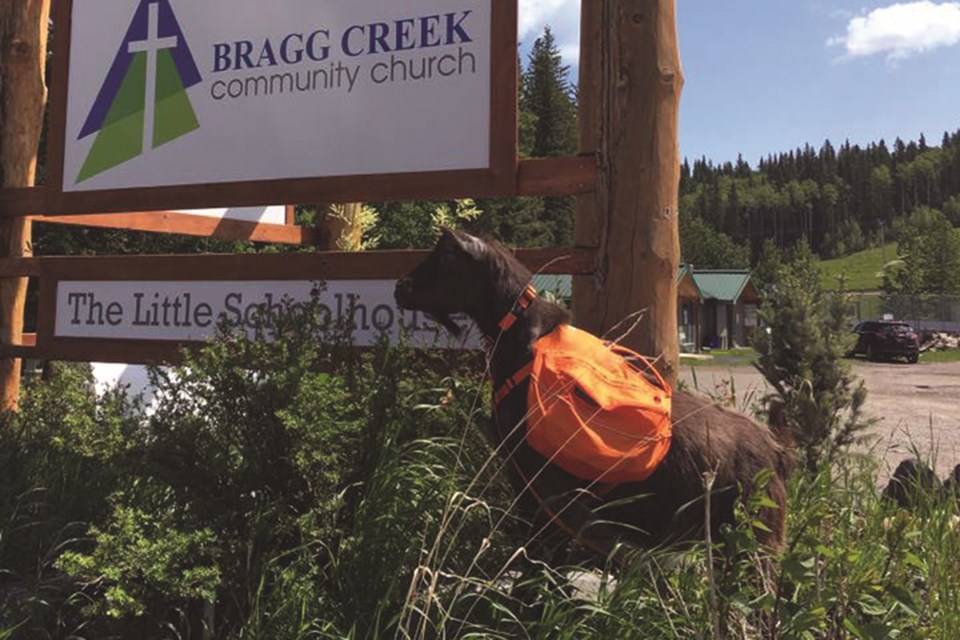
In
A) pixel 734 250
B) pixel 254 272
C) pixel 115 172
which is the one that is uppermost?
pixel 734 250

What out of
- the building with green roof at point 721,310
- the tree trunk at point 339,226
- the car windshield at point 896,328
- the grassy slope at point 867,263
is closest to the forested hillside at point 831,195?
the grassy slope at point 867,263

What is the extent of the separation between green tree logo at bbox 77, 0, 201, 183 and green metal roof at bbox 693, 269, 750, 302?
4546cm

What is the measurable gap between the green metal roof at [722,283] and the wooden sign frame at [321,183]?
149 ft

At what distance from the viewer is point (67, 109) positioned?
16.6 feet

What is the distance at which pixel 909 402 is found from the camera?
57.0 feet

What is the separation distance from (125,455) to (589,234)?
7.89 ft

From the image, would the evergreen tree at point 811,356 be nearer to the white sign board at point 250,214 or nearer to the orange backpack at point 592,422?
the orange backpack at point 592,422

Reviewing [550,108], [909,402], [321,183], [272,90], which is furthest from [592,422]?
[550,108]

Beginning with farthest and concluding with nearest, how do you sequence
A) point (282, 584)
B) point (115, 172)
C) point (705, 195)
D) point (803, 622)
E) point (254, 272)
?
point (705, 195)
point (115, 172)
point (254, 272)
point (282, 584)
point (803, 622)

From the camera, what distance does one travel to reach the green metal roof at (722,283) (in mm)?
48750

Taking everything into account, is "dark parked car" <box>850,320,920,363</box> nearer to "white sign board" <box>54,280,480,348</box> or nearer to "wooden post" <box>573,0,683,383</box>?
"wooden post" <box>573,0,683,383</box>

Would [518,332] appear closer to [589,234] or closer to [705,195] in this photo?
[589,234]

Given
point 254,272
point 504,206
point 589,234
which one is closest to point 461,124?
point 589,234

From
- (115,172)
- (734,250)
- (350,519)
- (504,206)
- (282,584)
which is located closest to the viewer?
(282,584)
